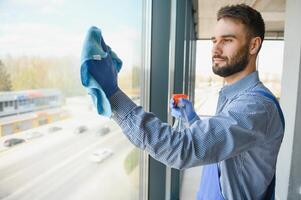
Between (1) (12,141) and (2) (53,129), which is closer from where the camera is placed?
(1) (12,141)

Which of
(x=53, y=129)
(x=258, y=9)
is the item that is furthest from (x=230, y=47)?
(x=258, y=9)

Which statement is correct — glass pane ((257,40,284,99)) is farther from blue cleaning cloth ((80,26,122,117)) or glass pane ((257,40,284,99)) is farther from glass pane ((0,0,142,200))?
blue cleaning cloth ((80,26,122,117))

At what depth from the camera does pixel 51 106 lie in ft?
2.60

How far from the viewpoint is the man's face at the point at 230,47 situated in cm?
Answer: 107

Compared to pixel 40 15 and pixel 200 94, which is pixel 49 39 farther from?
pixel 200 94

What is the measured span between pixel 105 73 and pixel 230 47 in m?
0.60

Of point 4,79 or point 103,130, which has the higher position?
point 4,79

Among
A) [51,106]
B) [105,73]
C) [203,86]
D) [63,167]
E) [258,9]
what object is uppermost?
[258,9]

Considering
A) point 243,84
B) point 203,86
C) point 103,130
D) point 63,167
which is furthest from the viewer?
point 203,86

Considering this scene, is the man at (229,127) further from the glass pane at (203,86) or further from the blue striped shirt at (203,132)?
the glass pane at (203,86)

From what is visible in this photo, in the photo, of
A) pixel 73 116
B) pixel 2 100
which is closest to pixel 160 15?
pixel 73 116

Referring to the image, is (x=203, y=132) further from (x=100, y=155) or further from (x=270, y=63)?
(x=270, y=63)

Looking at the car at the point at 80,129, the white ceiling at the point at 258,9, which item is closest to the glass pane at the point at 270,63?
the white ceiling at the point at 258,9

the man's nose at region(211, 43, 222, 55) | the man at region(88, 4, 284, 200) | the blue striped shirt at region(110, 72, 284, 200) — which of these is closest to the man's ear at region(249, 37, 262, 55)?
the man at region(88, 4, 284, 200)
